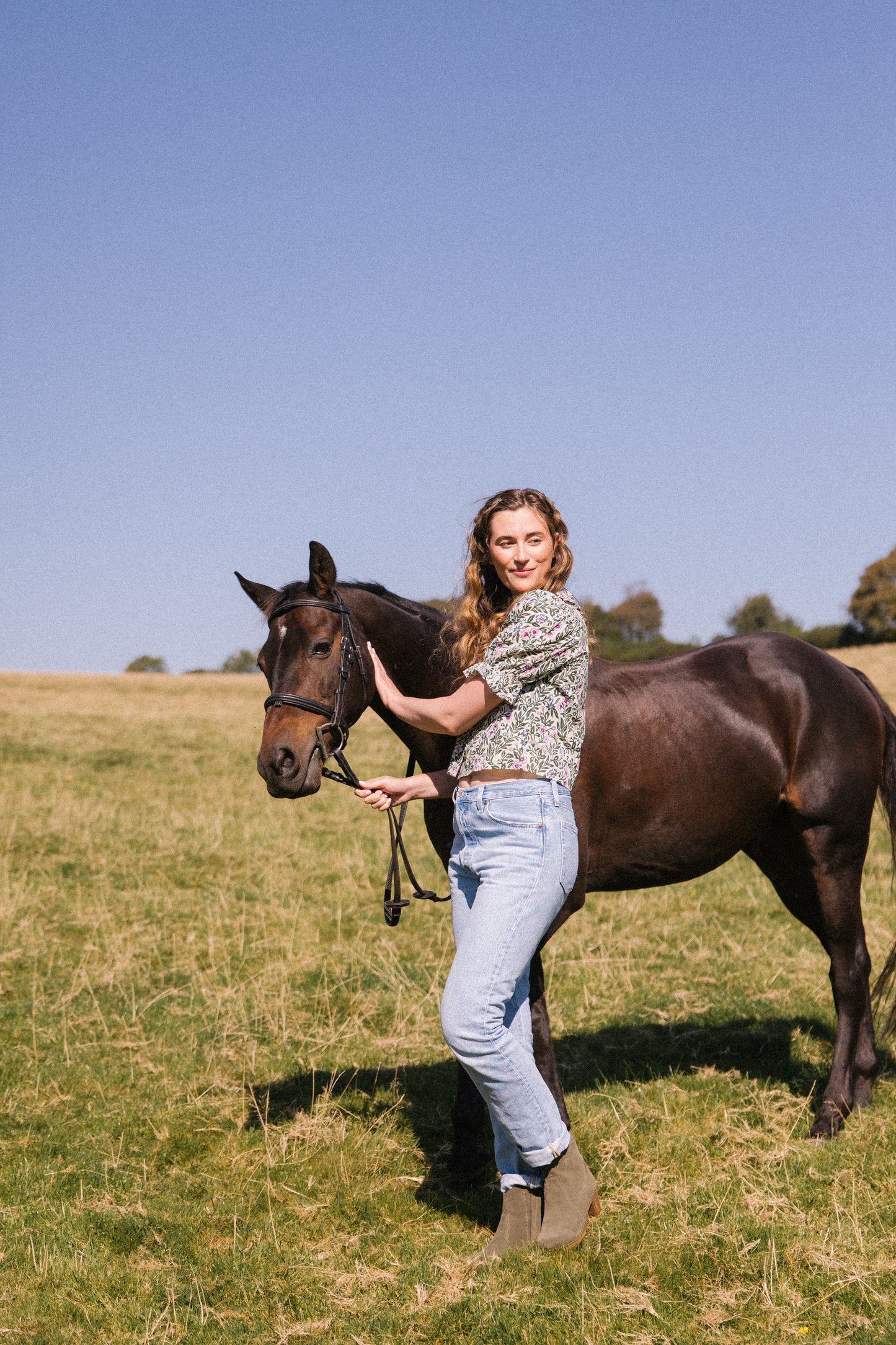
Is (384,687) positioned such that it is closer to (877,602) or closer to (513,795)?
(513,795)

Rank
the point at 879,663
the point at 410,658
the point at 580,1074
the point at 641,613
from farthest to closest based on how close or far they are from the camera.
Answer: the point at 641,613 → the point at 879,663 → the point at 580,1074 → the point at 410,658

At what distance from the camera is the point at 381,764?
67.3ft

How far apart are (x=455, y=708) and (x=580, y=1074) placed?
3141mm

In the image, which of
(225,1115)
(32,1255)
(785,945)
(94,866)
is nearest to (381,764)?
(94,866)

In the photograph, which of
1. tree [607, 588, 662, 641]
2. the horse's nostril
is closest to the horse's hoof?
the horse's nostril

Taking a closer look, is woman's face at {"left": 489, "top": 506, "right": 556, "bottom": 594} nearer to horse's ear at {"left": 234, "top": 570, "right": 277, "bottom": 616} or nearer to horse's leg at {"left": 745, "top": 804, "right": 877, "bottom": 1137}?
horse's ear at {"left": 234, "top": 570, "right": 277, "bottom": 616}

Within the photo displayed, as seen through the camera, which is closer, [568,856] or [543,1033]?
[568,856]

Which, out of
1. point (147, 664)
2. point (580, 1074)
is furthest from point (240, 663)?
point (580, 1074)

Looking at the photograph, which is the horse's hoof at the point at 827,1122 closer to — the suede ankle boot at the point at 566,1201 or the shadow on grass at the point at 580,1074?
the shadow on grass at the point at 580,1074

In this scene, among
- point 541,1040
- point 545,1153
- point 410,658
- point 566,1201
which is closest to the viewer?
point 545,1153

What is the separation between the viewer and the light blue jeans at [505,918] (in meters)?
3.32

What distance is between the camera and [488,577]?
3.77 metres

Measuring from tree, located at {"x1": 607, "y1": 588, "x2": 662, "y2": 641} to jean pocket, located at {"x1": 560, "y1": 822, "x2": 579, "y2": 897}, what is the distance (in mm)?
69277

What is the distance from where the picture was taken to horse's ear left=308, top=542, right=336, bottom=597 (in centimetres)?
402
